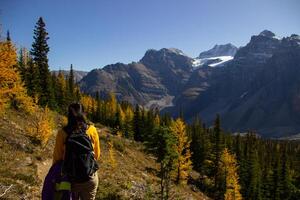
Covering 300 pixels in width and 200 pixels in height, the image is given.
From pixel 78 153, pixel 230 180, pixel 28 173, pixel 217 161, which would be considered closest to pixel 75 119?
pixel 78 153

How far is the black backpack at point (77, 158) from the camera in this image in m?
6.68

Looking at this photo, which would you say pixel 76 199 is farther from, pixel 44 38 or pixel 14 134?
pixel 44 38

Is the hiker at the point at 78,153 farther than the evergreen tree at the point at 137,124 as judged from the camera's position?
No

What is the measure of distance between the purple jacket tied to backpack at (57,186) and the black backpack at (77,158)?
0.47ft

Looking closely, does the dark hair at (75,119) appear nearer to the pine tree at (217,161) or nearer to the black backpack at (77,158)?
the black backpack at (77,158)

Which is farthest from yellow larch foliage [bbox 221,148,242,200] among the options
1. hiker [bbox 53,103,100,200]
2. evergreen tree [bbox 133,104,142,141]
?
hiker [bbox 53,103,100,200]

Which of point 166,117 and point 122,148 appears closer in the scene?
point 122,148

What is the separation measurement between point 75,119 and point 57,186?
1.18 m

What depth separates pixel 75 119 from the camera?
698 cm

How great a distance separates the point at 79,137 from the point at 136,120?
9704cm

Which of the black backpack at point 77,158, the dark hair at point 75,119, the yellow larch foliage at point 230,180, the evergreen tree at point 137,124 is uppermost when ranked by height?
the dark hair at point 75,119

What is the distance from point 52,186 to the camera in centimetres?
683

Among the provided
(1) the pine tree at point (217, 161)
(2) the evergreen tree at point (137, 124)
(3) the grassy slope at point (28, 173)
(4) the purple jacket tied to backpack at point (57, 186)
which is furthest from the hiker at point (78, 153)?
(2) the evergreen tree at point (137, 124)

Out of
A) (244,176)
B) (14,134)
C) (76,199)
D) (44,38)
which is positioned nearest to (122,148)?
(44,38)
